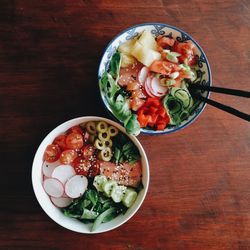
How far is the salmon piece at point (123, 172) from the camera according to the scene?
1.40 m

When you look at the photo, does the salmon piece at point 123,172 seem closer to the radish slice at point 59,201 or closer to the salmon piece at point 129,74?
the radish slice at point 59,201

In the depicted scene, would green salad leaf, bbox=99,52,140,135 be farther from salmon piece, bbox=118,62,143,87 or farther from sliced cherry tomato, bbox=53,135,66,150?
sliced cherry tomato, bbox=53,135,66,150

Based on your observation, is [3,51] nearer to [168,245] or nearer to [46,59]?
[46,59]

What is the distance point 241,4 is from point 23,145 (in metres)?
0.88

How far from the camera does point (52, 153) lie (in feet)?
4.55

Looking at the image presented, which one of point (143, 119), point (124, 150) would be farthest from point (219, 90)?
point (124, 150)

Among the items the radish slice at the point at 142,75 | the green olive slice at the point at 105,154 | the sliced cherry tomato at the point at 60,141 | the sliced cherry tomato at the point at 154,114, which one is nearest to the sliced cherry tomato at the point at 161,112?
the sliced cherry tomato at the point at 154,114

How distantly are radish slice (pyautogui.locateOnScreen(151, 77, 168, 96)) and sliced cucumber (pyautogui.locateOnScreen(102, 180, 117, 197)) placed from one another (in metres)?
0.31

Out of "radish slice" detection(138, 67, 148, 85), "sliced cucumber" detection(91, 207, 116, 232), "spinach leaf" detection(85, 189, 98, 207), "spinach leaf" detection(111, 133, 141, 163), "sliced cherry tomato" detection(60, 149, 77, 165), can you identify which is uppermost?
"radish slice" detection(138, 67, 148, 85)

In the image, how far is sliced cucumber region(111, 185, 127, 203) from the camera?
138cm

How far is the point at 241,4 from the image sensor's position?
4.94ft

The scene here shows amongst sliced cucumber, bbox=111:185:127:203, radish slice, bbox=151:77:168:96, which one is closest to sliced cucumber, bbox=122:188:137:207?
sliced cucumber, bbox=111:185:127:203

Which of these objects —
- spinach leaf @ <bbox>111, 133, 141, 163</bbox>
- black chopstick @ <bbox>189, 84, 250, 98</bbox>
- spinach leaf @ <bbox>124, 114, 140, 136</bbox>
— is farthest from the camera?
spinach leaf @ <bbox>111, 133, 141, 163</bbox>

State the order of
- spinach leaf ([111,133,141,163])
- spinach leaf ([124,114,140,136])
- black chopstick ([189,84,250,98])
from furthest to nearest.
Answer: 1. spinach leaf ([111,133,141,163])
2. spinach leaf ([124,114,140,136])
3. black chopstick ([189,84,250,98])
